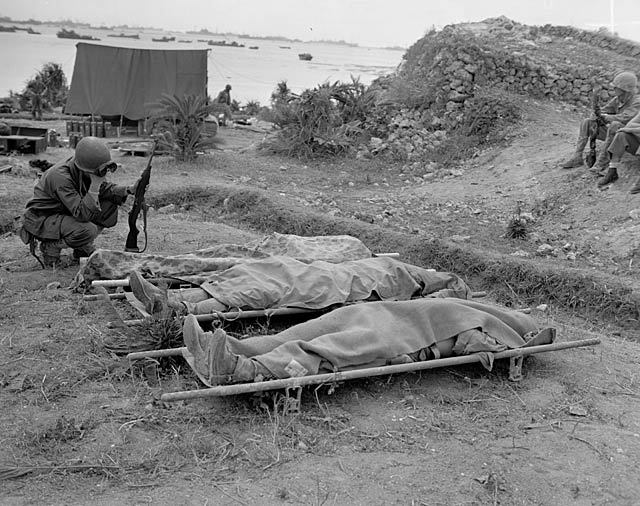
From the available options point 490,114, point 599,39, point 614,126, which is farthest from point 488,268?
point 599,39

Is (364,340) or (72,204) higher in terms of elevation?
(72,204)

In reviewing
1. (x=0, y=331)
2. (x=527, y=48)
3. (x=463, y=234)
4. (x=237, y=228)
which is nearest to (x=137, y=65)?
(x=527, y=48)

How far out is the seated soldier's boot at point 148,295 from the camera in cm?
444

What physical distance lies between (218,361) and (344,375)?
656 millimetres

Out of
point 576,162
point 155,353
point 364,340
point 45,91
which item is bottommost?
point 155,353

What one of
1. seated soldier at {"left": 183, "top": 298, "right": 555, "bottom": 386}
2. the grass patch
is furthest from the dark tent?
seated soldier at {"left": 183, "top": 298, "right": 555, "bottom": 386}

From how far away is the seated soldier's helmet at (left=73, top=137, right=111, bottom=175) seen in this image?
18.6 ft

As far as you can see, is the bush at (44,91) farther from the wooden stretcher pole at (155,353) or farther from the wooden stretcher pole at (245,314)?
the wooden stretcher pole at (155,353)

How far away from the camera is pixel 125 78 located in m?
17.4

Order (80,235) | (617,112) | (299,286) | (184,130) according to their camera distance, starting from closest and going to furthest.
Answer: (299,286) → (80,235) → (617,112) → (184,130)

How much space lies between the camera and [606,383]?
4.41m

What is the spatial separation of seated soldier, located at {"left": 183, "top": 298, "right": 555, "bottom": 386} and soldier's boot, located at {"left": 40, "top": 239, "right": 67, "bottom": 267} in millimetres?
2480

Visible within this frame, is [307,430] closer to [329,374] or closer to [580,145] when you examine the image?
[329,374]

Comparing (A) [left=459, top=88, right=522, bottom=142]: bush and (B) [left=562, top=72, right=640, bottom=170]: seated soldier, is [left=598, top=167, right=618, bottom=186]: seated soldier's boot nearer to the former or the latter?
(B) [left=562, top=72, right=640, bottom=170]: seated soldier
